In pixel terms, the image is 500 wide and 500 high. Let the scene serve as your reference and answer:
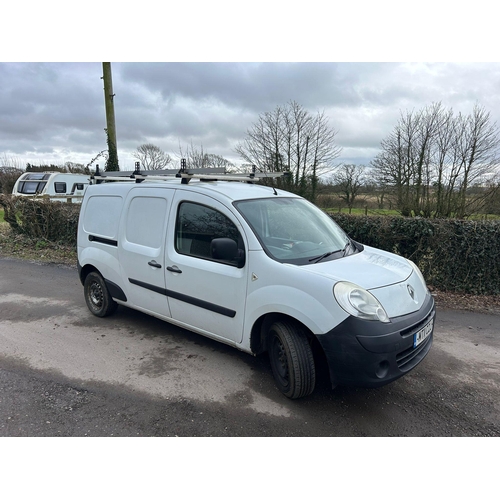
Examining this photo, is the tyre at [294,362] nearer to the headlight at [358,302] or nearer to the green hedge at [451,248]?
the headlight at [358,302]

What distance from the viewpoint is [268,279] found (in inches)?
122

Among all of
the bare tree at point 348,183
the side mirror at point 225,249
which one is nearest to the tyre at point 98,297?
the side mirror at point 225,249

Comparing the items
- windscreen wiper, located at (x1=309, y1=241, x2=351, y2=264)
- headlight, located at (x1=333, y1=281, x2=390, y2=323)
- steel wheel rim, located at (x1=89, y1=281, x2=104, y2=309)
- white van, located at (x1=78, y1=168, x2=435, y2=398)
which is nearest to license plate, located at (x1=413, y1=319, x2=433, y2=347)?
white van, located at (x1=78, y1=168, x2=435, y2=398)

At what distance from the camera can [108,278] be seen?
15.7 ft

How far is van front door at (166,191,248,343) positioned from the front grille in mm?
1375

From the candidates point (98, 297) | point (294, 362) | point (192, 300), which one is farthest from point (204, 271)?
point (98, 297)

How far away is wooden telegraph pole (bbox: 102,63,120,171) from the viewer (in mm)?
9961

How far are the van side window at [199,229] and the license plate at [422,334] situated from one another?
1.71 m

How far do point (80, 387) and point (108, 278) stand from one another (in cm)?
171

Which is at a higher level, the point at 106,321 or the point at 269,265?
the point at 269,265

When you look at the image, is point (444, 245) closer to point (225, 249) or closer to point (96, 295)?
point (225, 249)

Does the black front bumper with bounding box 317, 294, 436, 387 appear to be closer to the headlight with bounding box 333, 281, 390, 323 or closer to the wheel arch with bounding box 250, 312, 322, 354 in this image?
the headlight with bounding box 333, 281, 390, 323
